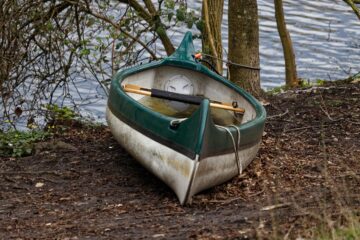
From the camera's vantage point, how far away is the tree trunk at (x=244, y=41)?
1105 cm

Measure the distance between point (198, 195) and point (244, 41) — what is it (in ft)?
11.7

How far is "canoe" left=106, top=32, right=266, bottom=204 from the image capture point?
7723 millimetres

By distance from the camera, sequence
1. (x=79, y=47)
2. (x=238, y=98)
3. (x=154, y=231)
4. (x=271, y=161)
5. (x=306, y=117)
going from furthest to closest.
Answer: (x=79, y=47)
(x=306, y=117)
(x=238, y=98)
(x=271, y=161)
(x=154, y=231)

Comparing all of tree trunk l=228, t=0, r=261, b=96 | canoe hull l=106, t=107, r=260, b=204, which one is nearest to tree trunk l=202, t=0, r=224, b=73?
tree trunk l=228, t=0, r=261, b=96

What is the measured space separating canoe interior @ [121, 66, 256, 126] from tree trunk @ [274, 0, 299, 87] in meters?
3.66

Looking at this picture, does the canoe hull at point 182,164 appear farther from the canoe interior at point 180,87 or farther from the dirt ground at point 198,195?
the canoe interior at point 180,87

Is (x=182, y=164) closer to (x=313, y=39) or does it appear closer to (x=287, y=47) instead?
(x=287, y=47)

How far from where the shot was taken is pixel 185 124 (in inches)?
307

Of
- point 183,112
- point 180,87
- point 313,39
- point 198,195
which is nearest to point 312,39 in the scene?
point 313,39

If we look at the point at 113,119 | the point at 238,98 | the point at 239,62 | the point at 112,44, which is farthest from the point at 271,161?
the point at 112,44

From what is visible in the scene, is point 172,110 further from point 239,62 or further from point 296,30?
point 296,30

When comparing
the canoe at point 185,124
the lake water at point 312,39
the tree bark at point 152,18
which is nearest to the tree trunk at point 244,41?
the tree bark at point 152,18

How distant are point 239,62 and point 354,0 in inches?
80.7

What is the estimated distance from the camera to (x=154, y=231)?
22.8ft
